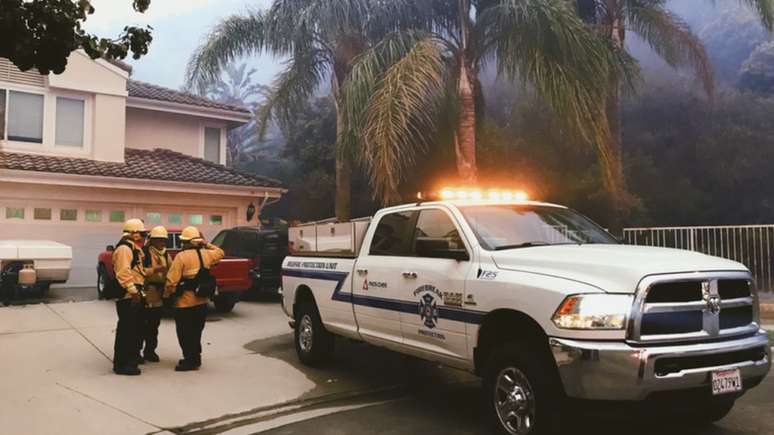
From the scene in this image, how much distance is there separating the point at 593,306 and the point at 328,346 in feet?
12.8

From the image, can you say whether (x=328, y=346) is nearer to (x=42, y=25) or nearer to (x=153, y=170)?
(x=42, y=25)

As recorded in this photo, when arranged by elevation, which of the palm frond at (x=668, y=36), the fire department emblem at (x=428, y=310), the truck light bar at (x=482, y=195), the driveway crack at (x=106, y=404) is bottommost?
the driveway crack at (x=106, y=404)

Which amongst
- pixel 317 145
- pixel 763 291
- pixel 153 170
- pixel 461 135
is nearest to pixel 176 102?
pixel 153 170

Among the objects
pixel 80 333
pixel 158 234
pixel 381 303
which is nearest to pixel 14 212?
pixel 80 333

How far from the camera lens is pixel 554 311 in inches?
158

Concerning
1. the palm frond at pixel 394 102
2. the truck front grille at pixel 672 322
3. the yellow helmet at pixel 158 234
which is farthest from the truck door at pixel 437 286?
the palm frond at pixel 394 102

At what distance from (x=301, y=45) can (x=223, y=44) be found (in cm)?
223

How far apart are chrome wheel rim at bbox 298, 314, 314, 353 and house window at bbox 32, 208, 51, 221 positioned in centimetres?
980

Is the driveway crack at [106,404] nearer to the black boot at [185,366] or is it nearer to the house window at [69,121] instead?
the black boot at [185,366]

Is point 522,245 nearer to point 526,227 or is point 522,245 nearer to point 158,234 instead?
point 526,227

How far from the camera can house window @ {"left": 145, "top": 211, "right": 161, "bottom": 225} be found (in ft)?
51.1

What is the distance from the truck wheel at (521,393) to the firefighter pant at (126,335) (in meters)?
4.16

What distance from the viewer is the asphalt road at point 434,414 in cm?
481

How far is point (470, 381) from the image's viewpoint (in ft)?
22.2
